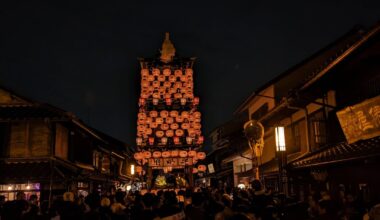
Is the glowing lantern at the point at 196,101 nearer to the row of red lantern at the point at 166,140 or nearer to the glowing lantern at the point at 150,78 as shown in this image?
the row of red lantern at the point at 166,140

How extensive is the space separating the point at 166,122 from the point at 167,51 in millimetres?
8429

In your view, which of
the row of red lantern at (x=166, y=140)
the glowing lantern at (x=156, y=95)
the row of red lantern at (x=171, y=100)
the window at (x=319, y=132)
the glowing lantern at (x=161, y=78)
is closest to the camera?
the window at (x=319, y=132)

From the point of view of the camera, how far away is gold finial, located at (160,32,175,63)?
4231cm

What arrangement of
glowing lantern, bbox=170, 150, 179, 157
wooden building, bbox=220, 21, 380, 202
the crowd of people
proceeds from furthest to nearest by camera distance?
glowing lantern, bbox=170, 150, 179, 157
wooden building, bbox=220, 21, 380, 202
the crowd of people

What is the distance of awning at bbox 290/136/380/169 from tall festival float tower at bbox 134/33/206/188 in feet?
84.7

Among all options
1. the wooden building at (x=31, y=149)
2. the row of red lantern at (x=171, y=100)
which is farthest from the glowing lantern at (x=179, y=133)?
the wooden building at (x=31, y=149)

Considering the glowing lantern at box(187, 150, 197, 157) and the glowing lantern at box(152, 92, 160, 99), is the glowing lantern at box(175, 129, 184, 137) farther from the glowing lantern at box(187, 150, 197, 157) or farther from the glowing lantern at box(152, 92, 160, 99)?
the glowing lantern at box(152, 92, 160, 99)

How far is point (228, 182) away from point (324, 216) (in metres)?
38.1

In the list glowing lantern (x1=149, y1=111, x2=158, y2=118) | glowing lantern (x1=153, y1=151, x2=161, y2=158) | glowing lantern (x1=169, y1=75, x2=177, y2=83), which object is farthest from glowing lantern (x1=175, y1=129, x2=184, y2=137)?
glowing lantern (x1=169, y1=75, x2=177, y2=83)

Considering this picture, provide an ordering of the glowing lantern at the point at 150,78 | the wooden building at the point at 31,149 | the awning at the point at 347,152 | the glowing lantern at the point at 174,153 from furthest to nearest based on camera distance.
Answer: the glowing lantern at the point at 150,78 → the glowing lantern at the point at 174,153 → the wooden building at the point at 31,149 → the awning at the point at 347,152

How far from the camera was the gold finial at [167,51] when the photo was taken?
42.3 meters

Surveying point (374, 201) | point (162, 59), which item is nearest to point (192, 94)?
point (162, 59)

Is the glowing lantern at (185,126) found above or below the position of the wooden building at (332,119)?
above

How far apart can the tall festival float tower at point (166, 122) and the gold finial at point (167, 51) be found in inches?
13.9
